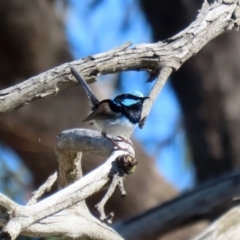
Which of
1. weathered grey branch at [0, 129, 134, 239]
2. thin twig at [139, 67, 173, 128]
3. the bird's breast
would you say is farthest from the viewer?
the bird's breast

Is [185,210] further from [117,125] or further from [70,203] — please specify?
[70,203]

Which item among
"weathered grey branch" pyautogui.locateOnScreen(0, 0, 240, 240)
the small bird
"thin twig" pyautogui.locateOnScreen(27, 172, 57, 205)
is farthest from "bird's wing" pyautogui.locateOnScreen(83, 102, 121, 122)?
"thin twig" pyautogui.locateOnScreen(27, 172, 57, 205)

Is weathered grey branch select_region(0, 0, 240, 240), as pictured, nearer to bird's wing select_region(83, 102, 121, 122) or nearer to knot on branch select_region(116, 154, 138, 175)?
knot on branch select_region(116, 154, 138, 175)

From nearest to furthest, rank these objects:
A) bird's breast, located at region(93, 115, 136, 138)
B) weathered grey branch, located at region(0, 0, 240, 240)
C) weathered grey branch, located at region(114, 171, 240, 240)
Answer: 1. weathered grey branch, located at region(0, 0, 240, 240)
2. bird's breast, located at region(93, 115, 136, 138)
3. weathered grey branch, located at region(114, 171, 240, 240)

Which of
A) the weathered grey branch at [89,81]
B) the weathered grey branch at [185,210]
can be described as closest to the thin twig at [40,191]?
the weathered grey branch at [89,81]

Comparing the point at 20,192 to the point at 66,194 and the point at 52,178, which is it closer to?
the point at 52,178

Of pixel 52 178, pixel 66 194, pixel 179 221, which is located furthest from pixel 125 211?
pixel 66 194

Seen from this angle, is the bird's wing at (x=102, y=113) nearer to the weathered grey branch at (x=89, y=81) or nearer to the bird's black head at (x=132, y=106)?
the bird's black head at (x=132, y=106)
